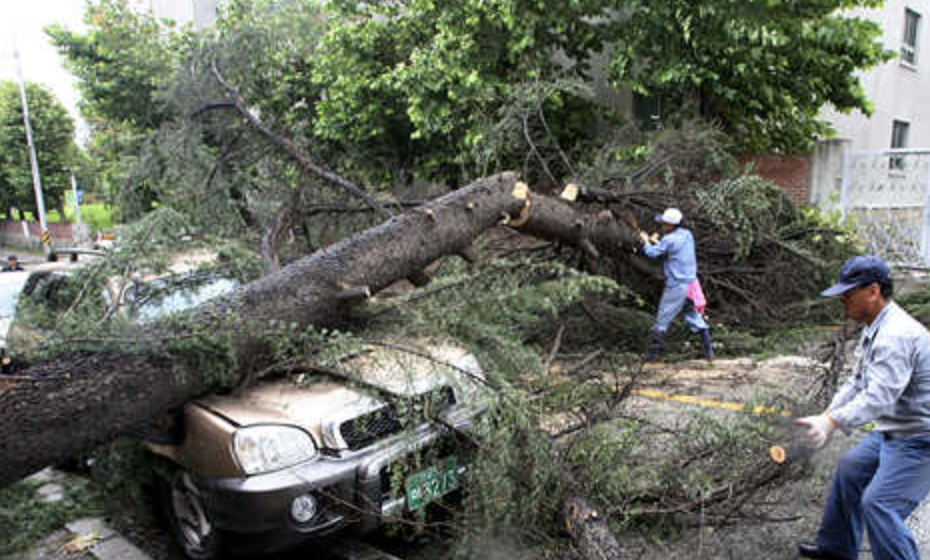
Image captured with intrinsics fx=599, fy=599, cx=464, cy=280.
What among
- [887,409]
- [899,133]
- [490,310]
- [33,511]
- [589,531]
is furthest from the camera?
[899,133]

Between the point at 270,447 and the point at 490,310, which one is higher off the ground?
the point at 490,310

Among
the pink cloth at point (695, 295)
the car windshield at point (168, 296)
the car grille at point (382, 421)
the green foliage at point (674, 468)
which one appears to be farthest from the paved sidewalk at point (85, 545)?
the pink cloth at point (695, 295)

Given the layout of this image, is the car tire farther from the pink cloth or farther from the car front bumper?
the pink cloth

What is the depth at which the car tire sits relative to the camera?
123 inches

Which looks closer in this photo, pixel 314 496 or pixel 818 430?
pixel 818 430

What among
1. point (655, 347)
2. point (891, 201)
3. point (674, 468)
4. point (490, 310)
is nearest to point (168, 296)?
point (490, 310)

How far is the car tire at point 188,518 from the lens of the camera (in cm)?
312

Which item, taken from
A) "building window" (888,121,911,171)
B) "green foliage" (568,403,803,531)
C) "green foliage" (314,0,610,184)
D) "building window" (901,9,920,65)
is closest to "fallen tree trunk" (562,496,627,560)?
"green foliage" (568,403,803,531)

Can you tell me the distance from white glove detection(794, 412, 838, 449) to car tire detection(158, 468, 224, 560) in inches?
109

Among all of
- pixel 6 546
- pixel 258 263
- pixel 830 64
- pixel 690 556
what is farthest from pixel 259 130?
pixel 830 64

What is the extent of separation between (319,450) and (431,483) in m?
0.60

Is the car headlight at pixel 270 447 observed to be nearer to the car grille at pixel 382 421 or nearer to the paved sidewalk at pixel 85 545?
the car grille at pixel 382 421

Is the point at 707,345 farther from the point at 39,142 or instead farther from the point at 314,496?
the point at 39,142

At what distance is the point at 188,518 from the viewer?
11.0 ft
